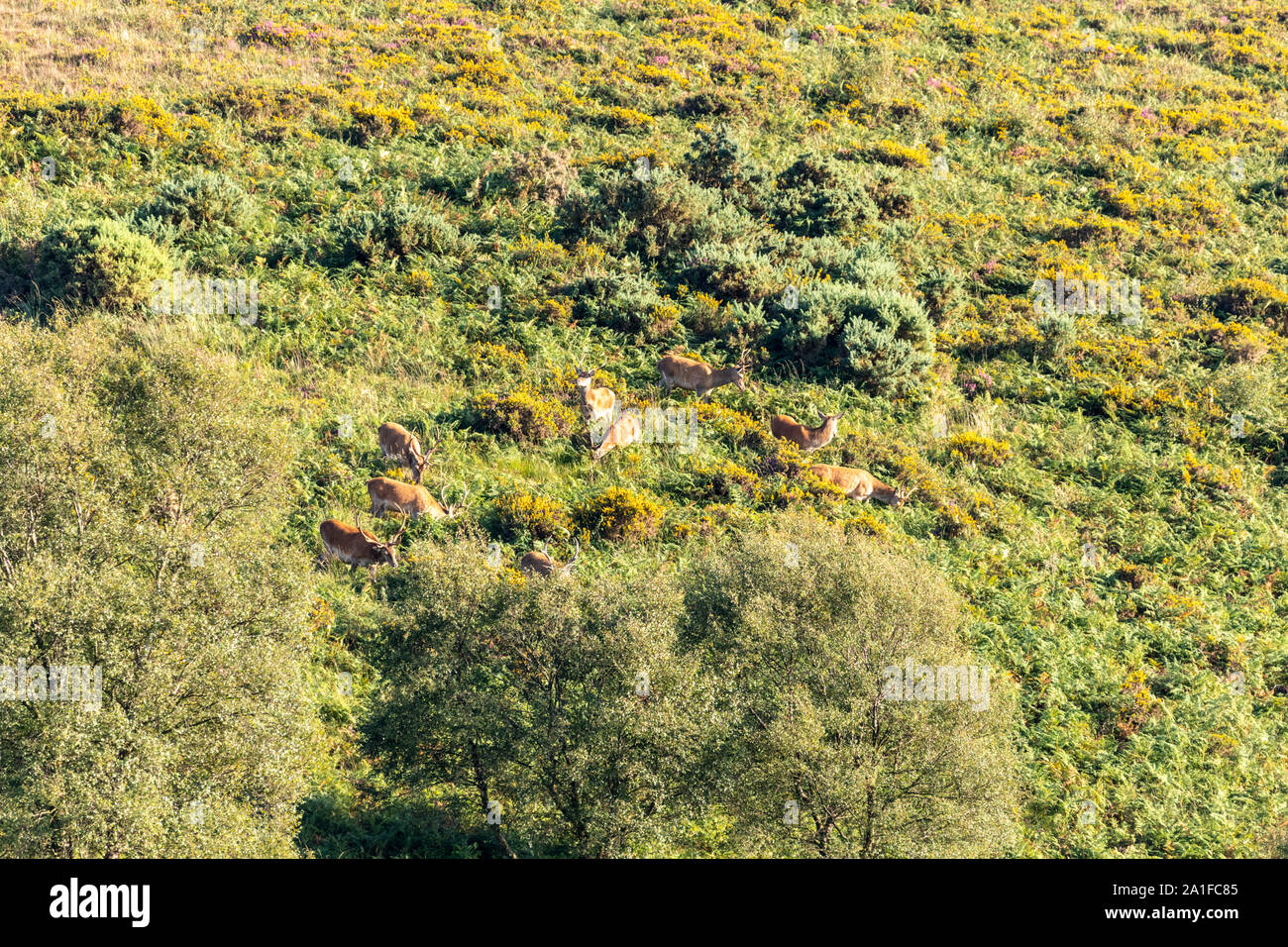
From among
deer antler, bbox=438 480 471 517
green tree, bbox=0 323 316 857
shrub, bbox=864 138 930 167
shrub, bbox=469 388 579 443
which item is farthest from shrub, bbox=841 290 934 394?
green tree, bbox=0 323 316 857

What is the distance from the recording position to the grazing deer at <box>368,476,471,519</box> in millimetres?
21125

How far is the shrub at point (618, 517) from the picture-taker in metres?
21.8

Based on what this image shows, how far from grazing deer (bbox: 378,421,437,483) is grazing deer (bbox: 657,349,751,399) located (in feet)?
23.8

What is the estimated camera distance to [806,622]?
16.4 m

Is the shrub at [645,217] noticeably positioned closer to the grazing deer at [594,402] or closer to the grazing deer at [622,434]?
the grazing deer at [594,402]

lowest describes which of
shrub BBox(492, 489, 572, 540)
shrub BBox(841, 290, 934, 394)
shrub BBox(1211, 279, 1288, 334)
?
shrub BBox(492, 489, 572, 540)

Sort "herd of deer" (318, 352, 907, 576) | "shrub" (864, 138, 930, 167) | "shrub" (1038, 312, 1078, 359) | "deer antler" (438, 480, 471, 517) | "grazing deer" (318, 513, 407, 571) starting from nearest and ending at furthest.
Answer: "grazing deer" (318, 513, 407, 571) → "herd of deer" (318, 352, 907, 576) → "deer antler" (438, 480, 471, 517) → "shrub" (1038, 312, 1078, 359) → "shrub" (864, 138, 930, 167)

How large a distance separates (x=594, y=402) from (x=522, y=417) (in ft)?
6.06

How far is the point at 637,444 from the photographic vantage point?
25.2 meters

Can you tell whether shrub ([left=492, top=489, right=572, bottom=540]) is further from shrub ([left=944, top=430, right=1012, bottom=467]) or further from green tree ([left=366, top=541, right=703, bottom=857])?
shrub ([left=944, top=430, right=1012, bottom=467])

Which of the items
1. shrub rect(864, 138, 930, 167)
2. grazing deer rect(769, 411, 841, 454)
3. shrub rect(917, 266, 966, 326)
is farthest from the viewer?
shrub rect(864, 138, 930, 167)

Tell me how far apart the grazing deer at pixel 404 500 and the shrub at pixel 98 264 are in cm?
1110
